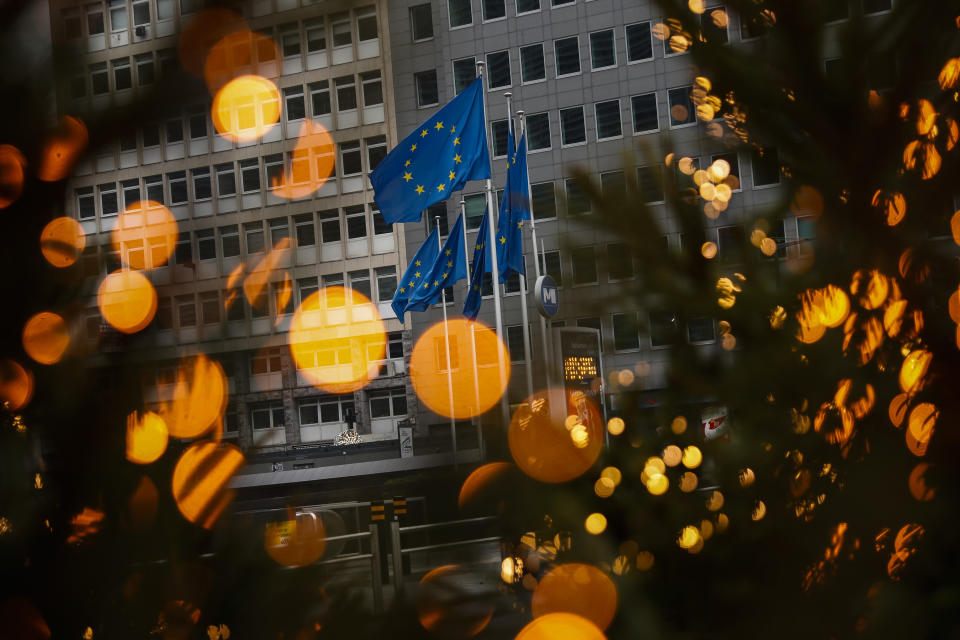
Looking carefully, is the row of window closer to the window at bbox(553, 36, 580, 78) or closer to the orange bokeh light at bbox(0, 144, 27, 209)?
the orange bokeh light at bbox(0, 144, 27, 209)

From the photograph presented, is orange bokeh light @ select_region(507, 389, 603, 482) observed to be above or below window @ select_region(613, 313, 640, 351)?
below

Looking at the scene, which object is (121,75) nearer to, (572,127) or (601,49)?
(572,127)

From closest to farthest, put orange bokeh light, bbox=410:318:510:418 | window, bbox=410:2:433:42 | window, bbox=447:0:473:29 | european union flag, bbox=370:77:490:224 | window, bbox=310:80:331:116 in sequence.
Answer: european union flag, bbox=370:77:490:224 → orange bokeh light, bbox=410:318:510:418 → window, bbox=410:2:433:42 → window, bbox=447:0:473:29 → window, bbox=310:80:331:116

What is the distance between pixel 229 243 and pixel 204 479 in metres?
0.27

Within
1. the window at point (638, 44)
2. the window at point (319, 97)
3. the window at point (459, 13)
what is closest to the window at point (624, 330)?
the window at point (638, 44)

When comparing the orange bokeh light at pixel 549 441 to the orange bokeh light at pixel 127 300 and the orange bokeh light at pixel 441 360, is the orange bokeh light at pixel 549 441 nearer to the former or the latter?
the orange bokeh light at pixel 127 300

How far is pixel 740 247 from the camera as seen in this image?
1.94 metres

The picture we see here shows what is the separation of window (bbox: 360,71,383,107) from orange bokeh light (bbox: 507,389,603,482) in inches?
1157

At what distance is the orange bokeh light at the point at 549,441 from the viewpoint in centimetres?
156

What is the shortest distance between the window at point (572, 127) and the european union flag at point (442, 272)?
13108 millimetres

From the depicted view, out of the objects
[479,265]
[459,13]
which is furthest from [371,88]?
[479,265]

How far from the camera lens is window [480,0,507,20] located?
29156 millimetres

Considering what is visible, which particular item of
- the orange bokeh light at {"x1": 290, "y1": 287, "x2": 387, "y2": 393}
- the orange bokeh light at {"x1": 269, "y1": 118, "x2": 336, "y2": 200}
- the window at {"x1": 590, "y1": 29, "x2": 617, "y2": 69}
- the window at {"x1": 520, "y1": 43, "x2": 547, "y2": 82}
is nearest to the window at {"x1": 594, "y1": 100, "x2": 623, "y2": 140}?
the window at {"x1": 590, "y1": 29, "x2": 617, "y2": 69}

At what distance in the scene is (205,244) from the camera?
0.81 m
